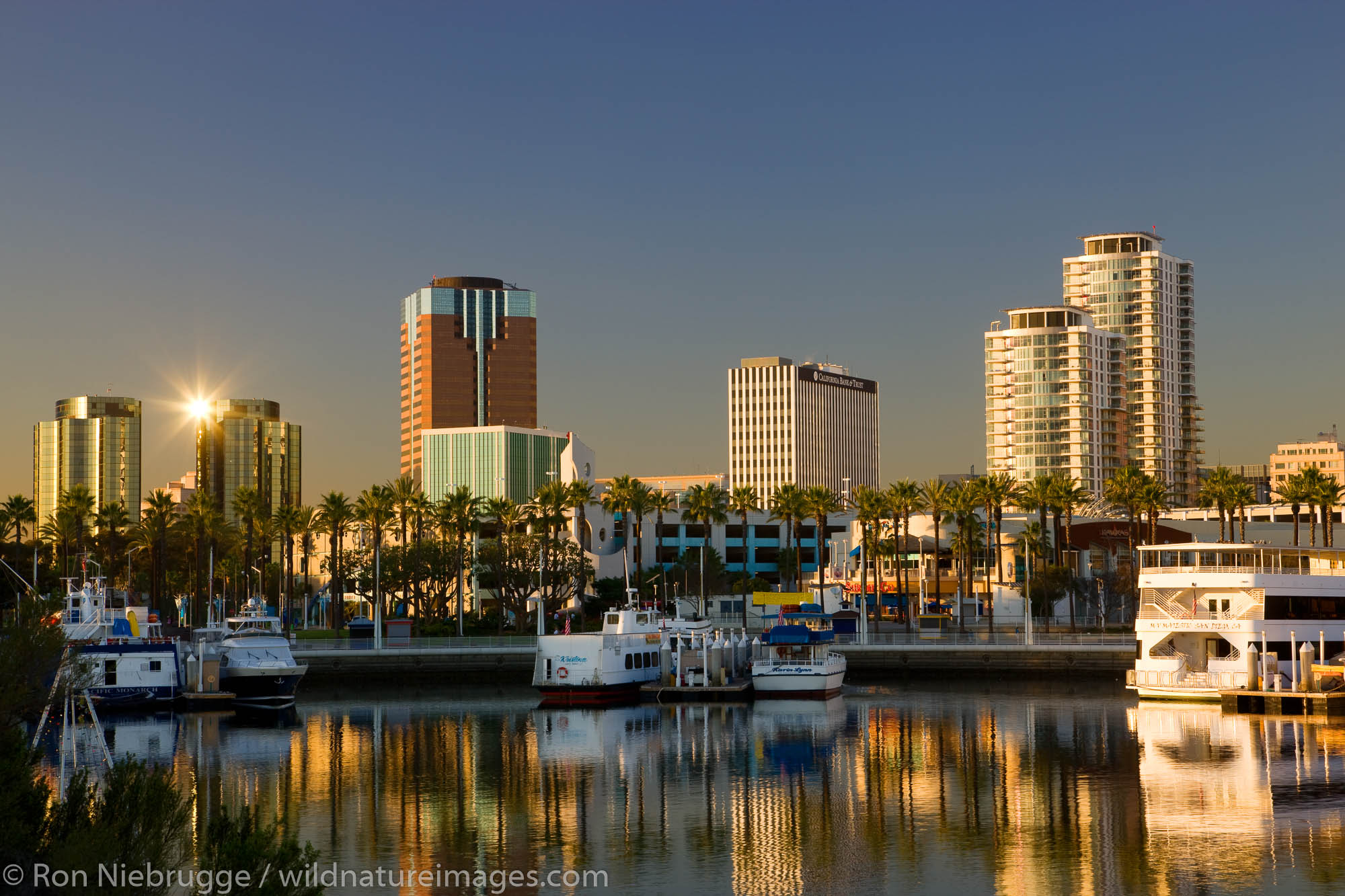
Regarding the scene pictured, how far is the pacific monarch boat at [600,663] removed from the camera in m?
79.9

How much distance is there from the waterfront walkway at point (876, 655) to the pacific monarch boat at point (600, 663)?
11637 mm

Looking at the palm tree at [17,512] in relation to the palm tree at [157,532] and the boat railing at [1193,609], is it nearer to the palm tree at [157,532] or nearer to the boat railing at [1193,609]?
the palm tree at [157,532]

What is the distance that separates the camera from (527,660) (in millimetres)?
93500

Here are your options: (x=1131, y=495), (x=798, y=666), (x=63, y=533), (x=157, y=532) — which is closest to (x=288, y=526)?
(x=157, y=532)

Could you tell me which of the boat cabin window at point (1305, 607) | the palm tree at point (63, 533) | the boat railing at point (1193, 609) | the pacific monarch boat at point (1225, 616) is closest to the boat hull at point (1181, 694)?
the pacific monarch boat at point (1225, 616)

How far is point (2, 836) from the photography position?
78.7ft

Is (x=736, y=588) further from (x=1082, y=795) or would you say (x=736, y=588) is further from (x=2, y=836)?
(x=2, y=836)

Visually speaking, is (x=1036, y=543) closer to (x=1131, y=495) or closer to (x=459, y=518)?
(x=1131, y=495)

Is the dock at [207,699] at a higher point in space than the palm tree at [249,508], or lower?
lower

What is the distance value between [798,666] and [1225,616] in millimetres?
22786

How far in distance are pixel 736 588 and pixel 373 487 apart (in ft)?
171

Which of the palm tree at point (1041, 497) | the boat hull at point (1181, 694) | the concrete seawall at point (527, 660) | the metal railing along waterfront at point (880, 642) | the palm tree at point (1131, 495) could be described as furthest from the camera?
the palm tree at point (1041, 497)

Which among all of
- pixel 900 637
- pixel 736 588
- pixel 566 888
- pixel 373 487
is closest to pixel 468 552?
pixel 373 487

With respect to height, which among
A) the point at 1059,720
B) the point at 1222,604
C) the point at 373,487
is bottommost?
the point at 1059,720
